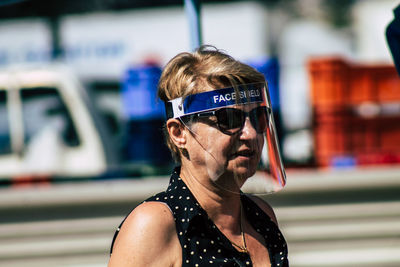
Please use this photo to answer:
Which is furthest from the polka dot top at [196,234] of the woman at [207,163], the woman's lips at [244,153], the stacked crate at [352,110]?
the stacked crate at [352,110]

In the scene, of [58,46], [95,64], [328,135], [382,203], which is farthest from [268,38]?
[382,203]

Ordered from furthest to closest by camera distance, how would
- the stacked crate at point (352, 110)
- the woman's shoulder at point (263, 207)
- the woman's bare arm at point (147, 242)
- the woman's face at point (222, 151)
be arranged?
1. the stacked crate at point (352, 110)
2. the woman's shoulder at point (263, 207)
3. the woman's face at point (222, 151)
4. the woman's bare arm at point (147, 242)

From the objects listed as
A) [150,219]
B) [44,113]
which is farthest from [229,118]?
[44,113]

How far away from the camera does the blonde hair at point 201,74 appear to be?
1443 mm

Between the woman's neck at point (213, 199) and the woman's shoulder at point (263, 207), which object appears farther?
the woman's shoulder at point (263, 207)

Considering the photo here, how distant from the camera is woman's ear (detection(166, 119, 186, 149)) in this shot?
148 centimetres

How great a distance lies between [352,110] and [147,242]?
8.87 ft

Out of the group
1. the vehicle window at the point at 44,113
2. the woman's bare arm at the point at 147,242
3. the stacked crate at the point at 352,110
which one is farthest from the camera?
the vehicle window at the point at 44,113

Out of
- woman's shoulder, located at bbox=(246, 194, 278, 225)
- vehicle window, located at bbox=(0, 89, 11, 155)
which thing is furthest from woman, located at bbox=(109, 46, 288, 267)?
vehicle window, located at bbox=(0, 89, 11, 155)

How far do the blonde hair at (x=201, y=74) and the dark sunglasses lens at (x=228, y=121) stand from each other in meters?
0.06

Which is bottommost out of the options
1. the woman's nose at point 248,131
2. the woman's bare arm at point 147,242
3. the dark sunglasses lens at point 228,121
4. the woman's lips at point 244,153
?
the woman's bare arm at point 147,242

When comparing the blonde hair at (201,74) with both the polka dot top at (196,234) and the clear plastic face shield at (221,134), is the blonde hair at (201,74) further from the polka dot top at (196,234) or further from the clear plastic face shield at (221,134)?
the polka dot top at (196,234)

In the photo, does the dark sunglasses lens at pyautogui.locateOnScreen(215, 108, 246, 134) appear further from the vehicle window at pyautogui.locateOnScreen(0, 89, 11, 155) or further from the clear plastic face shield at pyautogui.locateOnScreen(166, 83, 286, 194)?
the vehicle window at pyautogui.locateOnScreen(0, 89, 11, 155)

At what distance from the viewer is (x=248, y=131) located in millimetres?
1450
